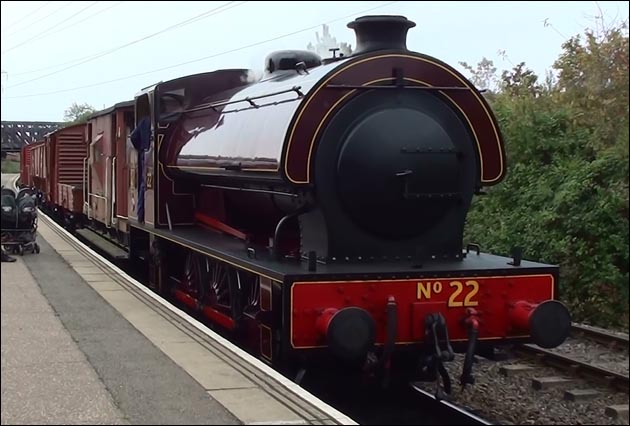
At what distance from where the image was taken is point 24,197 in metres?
2.93

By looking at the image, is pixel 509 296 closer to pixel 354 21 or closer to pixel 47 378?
pixel 354 21

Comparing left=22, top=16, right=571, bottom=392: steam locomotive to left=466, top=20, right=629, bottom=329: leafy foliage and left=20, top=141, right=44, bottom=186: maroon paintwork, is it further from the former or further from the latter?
left=466, top=20, right=629, bottom=329: leafy foliage

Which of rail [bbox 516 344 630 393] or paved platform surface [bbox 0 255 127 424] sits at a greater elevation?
paved platform surface [bbox 0 255 127 424]

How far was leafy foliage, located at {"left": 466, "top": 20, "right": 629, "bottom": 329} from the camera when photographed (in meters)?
9.52

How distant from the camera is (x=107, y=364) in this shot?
12.9 feet

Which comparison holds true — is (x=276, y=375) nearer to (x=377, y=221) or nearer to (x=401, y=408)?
(x=377, y=221)

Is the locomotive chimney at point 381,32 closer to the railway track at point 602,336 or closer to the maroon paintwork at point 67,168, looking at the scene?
the railway track at point 602,336

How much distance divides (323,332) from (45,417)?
99.2 inches

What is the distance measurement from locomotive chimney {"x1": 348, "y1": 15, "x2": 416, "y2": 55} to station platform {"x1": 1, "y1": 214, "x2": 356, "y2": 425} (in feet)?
8.27

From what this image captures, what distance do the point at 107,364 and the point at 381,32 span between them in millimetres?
3302

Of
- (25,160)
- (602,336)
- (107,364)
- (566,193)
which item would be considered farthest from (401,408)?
(566,193)

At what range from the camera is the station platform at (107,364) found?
2.50 metres

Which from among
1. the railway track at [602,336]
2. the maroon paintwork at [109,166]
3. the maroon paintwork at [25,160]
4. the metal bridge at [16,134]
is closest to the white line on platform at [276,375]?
the maroon paintwork at [25,160]

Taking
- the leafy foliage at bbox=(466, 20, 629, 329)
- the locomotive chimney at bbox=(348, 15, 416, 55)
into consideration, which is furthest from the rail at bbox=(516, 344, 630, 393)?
the locomotive chimney at bbox=(348, 15, 416, 55)
